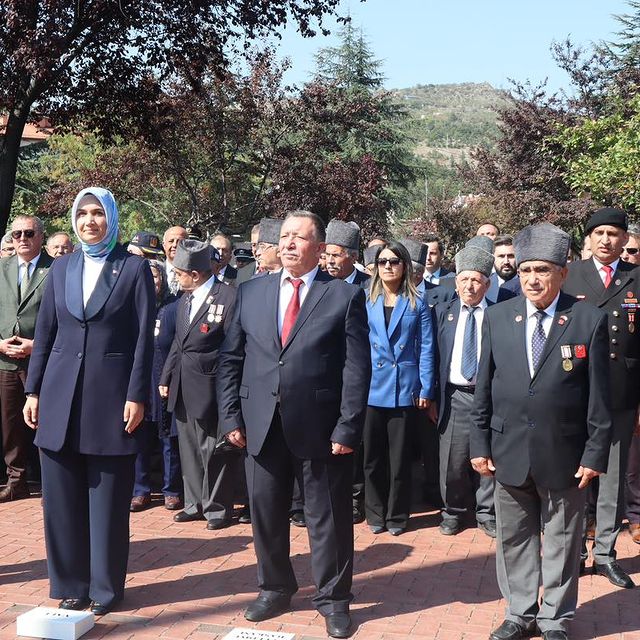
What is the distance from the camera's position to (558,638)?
15.5 feet

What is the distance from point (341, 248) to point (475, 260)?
139 cm

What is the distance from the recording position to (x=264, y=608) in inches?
203

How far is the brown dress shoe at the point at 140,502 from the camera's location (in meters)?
7.73

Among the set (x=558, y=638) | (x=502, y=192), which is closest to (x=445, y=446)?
(x=558, y=638)

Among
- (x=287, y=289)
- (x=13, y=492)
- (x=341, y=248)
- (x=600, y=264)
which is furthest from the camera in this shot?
(x=13, y=492)

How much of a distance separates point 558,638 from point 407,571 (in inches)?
62.7

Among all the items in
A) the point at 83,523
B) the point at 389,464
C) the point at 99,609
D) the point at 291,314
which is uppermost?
the point at 291,314

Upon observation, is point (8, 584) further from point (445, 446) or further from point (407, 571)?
point (445, 446)

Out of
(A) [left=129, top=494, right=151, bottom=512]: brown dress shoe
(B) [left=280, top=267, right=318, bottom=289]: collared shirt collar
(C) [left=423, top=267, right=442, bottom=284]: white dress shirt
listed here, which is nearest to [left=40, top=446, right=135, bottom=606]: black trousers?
(B) [left=280, top=267, right=318, bottom=289]: collared shirt collar

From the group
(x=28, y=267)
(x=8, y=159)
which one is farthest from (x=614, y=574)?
(x=8, y=159)

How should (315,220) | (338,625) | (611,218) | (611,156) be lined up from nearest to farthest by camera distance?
(338,625)
(315,220)
(611,218)
(611,156)

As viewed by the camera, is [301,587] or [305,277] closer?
[305,277]

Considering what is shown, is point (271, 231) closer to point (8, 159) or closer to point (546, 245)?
point (546, 245)

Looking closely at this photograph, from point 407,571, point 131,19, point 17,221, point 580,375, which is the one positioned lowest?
point 407,571
